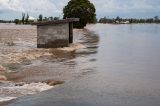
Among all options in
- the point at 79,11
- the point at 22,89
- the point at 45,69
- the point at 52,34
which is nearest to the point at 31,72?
the point at 45,69

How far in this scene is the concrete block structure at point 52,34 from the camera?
3183cm

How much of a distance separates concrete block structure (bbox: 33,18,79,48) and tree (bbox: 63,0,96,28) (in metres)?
46.3

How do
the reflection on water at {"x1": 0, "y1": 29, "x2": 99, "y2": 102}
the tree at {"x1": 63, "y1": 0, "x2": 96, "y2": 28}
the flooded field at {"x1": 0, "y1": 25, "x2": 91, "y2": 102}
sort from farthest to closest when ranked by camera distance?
1. the tree at {"x1": 63, "y1": 0, "x2": 96, "y2": 28}
2. the reflection on water at {"x1": 0, "y1": 29, "x2": 99, "y2": 102}
3. the flooded field at {"x1": 0, "y1": 25, "x2": 91, "y2": 102}

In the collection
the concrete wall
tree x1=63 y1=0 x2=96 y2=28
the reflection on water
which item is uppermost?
tree x1=63 y1=0 x2=96 y2=28

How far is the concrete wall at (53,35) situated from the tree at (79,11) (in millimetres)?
46371

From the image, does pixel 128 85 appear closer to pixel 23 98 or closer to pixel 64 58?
pixel 23 98

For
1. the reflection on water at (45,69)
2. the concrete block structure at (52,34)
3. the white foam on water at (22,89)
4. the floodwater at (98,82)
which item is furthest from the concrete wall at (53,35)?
the white foam on water at (22,89)

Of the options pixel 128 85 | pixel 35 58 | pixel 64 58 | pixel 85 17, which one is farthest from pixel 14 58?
pixel 85 17

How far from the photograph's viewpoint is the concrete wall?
31.9 meters

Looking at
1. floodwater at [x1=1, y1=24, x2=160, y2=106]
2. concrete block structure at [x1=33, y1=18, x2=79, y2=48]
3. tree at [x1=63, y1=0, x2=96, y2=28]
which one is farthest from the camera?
tree at [x1=63, y1=0, x2=96, y2=28]

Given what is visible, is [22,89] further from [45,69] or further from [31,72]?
[45,69]

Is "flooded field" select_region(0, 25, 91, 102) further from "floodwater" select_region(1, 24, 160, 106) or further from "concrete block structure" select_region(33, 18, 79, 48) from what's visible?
"concrete block structure" select_region(33, 18, 79, 48)

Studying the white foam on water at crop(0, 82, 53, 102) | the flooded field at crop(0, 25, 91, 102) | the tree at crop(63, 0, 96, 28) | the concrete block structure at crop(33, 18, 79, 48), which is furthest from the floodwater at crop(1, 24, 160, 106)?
the tree at crop(63, 0, 96, 28)

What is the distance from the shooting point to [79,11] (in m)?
79.3
